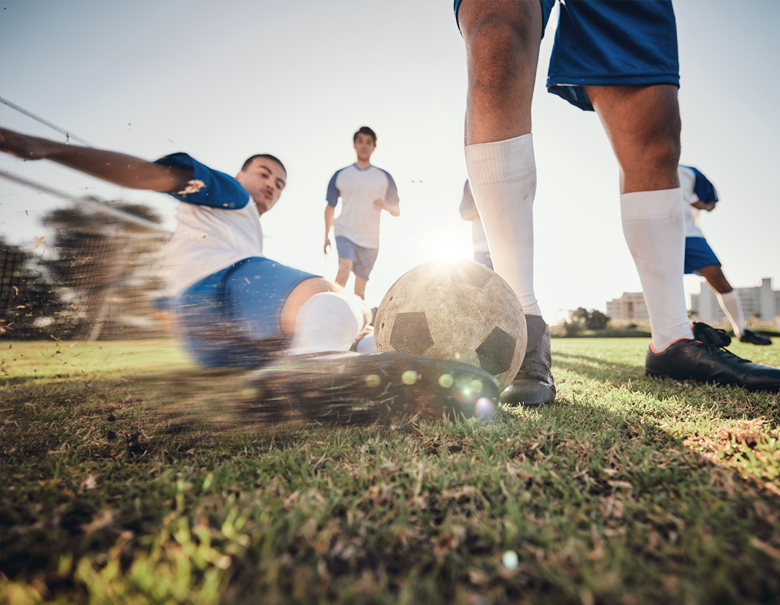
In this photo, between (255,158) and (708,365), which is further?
(255,158)

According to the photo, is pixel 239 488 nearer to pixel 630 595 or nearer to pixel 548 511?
pixel 548 511

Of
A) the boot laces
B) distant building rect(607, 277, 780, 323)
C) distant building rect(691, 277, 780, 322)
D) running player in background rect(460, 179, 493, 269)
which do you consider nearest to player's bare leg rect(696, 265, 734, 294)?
running player in background rect(460, 179, 493, 269)

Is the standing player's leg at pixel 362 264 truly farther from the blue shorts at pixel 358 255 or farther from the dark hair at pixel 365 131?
the dark hair at pixel 365 131

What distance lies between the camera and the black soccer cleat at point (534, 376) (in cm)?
201

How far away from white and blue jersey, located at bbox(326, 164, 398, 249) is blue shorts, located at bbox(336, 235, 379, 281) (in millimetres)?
81

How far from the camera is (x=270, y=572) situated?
2.07 ft

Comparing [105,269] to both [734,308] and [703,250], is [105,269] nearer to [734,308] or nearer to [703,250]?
[703,250]

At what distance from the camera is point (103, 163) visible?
210 centimetres

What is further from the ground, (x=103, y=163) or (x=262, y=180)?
(x=262, y=180)

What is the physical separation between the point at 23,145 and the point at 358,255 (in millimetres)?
5554

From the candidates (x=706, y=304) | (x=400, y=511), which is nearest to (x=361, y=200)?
(x=400, y=511)

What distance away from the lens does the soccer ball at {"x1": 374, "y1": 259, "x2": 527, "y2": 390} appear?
1.80 metres

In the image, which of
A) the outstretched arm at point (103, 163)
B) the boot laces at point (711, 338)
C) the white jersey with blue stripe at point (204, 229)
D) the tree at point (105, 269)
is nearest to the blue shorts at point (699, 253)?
the boot laces at point (711, 338)

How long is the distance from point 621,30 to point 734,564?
288 cm
